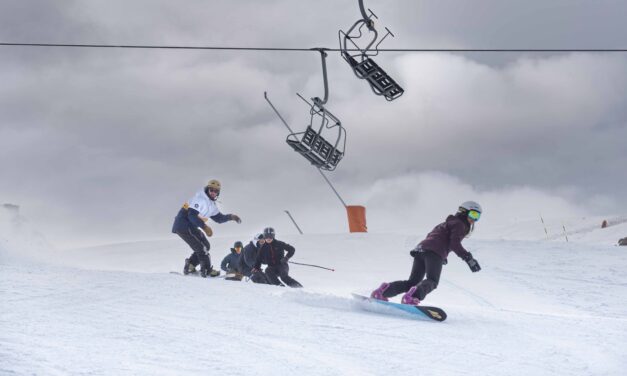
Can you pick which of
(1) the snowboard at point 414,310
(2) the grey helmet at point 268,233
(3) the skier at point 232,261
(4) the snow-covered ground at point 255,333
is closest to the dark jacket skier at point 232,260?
(3) the skier at point 232,261

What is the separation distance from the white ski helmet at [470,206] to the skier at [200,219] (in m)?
4.52

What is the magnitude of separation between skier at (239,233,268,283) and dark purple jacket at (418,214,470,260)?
4456 millimetres

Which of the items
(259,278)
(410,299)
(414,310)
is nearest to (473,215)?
(410,299)

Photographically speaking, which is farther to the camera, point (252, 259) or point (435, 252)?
point (252, 259)

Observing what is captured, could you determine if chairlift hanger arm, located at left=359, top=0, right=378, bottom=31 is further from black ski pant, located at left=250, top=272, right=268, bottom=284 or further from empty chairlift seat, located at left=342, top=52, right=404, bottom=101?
black ski pant, located at left=250, top=272, right=268, bottom=284

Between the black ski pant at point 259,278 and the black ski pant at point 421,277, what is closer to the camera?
the black ski pant at point 421,277

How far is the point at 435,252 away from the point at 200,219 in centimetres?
470

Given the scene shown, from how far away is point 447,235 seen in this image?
29.1ft

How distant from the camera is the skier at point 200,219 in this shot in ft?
40.0

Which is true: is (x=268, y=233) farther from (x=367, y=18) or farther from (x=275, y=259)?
(x=367, y=18)

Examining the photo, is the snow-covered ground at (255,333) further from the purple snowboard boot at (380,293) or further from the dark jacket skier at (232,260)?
the dark jacket skier at (232,260)

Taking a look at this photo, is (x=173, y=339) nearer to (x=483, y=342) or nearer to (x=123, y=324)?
(x=123, y=324)

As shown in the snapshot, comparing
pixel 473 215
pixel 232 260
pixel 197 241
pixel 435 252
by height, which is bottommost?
pixel 435 252

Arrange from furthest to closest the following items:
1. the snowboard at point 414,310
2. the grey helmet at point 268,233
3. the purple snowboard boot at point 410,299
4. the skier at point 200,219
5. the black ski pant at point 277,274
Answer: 1. the black ski pant at point 277,274
2. the grey helmet at point 268,233
3. the skier at point 200,219
4. the purple snowboard boot at point 410,299
5. the snowboard at point 414,310
